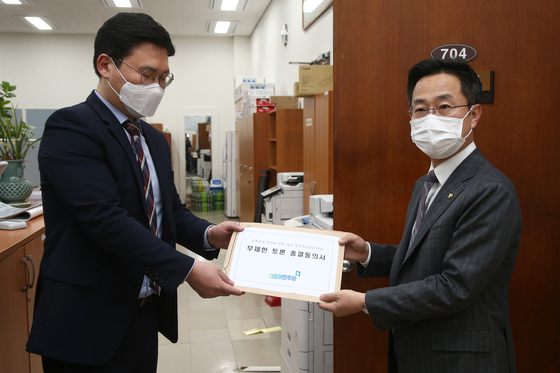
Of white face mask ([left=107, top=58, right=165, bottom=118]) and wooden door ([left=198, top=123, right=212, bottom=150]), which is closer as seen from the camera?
white face mask ([left=107, top=58, right=165, bottom=118])

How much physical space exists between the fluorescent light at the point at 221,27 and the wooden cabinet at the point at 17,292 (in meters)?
7.21

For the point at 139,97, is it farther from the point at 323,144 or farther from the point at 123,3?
the point at 123,3

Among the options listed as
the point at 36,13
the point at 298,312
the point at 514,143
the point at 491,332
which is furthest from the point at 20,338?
the point at 36,13

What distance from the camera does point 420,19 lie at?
1.71 meters

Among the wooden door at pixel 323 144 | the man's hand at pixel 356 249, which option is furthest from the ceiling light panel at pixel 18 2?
the man's hand at pixel 356 249

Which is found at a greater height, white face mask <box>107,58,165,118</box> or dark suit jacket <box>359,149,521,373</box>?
white face mask <box>107,58,165,118</box>

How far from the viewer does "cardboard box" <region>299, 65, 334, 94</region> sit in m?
3.36

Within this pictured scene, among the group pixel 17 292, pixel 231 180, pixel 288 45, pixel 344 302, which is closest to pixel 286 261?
pixel 344 302

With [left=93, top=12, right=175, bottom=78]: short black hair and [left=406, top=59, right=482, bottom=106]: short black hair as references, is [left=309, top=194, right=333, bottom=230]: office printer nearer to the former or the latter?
[left=406, top=59, right=482, bottom=106]: short black hair

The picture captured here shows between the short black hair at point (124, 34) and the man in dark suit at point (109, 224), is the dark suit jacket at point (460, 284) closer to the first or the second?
the man in dark suit at point (109, 224)

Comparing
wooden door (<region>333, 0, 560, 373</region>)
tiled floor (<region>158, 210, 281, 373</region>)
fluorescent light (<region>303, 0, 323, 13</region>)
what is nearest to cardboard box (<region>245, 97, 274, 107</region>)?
fluorescent light (<region>303, 0, 323, 13</region>)

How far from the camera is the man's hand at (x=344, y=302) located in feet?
4.13

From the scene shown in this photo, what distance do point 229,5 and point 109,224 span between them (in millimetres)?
7155

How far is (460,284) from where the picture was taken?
3.71ft
